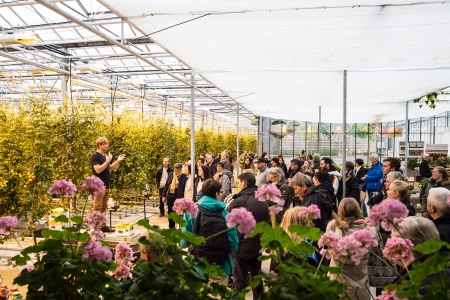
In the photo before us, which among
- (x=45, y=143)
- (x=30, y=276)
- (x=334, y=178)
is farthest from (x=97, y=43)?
(x=30, y=276)

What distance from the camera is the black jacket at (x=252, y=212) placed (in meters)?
3.88

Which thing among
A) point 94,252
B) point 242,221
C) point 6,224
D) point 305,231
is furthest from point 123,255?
point 305,231

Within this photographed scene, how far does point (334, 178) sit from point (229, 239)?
366 cm

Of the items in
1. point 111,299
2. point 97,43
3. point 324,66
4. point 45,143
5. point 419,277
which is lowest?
point 111,299

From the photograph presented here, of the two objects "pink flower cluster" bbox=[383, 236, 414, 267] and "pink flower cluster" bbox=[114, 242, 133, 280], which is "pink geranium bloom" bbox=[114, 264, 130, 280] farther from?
"pink flower cluster" bbox=[383, 236, 414, 267]

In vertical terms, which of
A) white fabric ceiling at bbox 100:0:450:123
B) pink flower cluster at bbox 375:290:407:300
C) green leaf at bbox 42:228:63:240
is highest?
white fabric ceiling at bbox 100:0:450:123

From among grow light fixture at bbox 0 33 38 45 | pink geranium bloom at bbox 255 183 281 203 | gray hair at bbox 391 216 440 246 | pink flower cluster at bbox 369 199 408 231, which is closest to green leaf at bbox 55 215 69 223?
pink geranium bloom at bbox 255 183 281 203

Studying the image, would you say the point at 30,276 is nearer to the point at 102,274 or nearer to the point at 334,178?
the point at 102,274

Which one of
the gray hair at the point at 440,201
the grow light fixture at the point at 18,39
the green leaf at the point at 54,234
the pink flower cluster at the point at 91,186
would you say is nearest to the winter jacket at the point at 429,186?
the gray hair at the point at 440,201

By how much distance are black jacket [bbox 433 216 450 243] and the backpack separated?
1.68 m

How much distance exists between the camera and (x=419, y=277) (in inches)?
47.4

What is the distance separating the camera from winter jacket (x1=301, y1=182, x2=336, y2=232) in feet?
14.1

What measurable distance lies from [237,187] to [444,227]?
3737 millimetres

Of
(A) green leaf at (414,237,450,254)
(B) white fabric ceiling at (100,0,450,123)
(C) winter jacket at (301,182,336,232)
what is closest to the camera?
(A) green leaf at (414,237,450,254)
